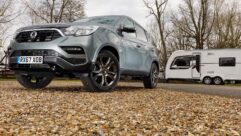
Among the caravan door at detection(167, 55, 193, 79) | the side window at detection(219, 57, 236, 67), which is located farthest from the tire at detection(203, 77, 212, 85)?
the side window at detection(219, 57, 236, 67)

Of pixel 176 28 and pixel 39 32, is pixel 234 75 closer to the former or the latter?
pixel 176 28

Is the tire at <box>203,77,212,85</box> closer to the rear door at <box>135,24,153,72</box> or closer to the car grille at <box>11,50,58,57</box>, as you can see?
the rear door at <box>135,24,153,72</box>

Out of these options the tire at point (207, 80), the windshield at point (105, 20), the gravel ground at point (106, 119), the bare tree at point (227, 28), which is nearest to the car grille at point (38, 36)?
the windshield at point (105, 20)

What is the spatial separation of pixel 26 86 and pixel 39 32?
1.83 m

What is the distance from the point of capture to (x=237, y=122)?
468 centimetres

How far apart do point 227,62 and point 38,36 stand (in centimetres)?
1965

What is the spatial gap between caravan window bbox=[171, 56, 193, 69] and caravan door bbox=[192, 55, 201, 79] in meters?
0.30

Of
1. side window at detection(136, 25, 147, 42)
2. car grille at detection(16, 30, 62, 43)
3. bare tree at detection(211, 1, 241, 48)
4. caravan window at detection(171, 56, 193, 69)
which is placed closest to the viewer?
car grille at detection(16, 30, 62, 43)

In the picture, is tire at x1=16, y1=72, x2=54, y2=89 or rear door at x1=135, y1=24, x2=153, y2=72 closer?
tire at x1=16, y1=72, x2=54, y2=89

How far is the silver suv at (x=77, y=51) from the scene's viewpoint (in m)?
7.27

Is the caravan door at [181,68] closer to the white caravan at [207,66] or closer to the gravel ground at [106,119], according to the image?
the white caravan at [207,66]

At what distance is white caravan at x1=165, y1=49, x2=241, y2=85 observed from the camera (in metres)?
25.2

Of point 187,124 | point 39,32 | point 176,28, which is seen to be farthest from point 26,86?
point 176,28

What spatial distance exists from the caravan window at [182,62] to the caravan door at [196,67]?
30 cm
